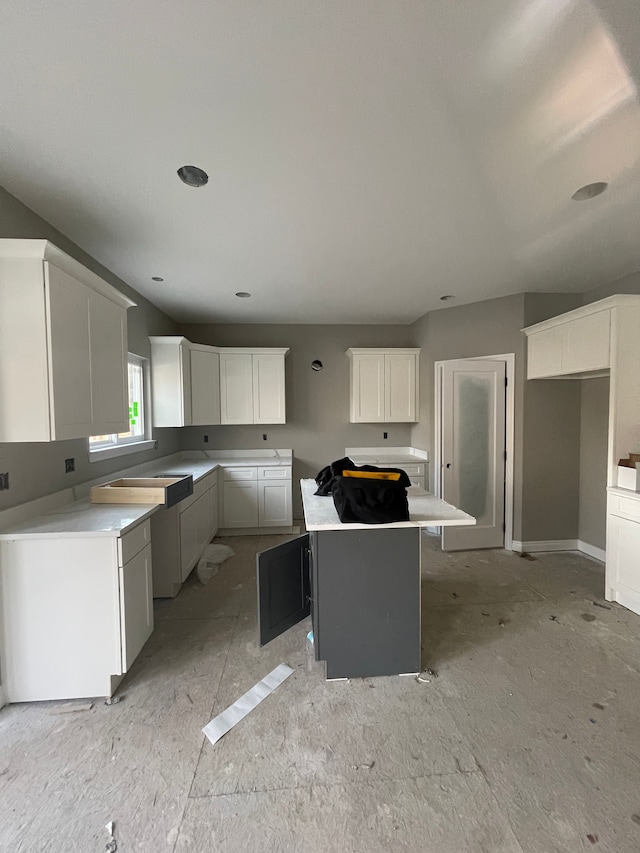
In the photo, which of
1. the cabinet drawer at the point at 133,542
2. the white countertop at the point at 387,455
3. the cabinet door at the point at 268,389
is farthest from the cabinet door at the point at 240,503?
the cabinet drawer at the point at 133,542

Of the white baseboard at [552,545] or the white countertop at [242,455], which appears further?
the white countertop at [242,455]

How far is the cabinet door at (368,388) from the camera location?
4.30 meters

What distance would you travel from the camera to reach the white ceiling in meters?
1.03

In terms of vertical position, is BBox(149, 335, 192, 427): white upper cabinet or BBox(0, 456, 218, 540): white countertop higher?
BBox(149, 335, 192, 427): white upper cabinet

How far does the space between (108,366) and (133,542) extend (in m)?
1.14

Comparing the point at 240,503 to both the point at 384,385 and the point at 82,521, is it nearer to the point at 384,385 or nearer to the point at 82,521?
the point at 82,521

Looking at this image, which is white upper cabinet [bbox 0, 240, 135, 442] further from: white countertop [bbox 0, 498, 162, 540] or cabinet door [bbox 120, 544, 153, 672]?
cabinet door [bbox 120, 544, 153, 672]

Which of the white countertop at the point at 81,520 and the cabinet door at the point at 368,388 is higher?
the cabinet door at the point at 368,388

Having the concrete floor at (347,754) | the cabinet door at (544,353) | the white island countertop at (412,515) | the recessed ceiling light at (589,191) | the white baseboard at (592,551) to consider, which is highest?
the recessed ceiling light at (589,191)

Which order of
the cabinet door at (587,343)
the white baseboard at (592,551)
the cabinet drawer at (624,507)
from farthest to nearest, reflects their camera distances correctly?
the white baseboard at (592,551) → the cabinet door at (587,343) → the cabinet drawer at (624,507)

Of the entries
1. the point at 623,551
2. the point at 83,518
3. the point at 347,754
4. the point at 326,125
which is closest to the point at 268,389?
the point at 83,518

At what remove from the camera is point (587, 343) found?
107 inches

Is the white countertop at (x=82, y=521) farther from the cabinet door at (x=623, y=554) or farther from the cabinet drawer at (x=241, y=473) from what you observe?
the cabinet door at (x=623, y=554)

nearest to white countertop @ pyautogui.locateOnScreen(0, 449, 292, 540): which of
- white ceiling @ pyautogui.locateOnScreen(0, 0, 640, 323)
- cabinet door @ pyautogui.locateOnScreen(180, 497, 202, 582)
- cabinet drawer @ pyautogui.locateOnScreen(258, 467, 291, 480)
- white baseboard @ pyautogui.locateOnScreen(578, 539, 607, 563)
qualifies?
cabinet door @ pyautogui.locateOnScreen(180, 497, 202, 582)
